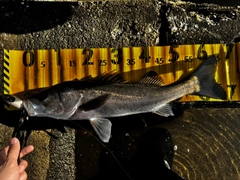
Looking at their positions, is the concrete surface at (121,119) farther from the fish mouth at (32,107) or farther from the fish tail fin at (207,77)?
the fish mouth at (32,107)

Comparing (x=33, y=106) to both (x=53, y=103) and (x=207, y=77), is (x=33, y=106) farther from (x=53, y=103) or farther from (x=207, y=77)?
(x=207, y=77)

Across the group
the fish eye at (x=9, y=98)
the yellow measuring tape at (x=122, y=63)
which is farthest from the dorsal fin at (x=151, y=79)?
the fish eye at (x=9, y=98)

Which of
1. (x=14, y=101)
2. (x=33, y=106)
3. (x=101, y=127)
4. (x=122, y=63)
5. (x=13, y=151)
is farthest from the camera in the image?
(x=122, y=63)

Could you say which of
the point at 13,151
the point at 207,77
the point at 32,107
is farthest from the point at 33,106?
the point at 207,77

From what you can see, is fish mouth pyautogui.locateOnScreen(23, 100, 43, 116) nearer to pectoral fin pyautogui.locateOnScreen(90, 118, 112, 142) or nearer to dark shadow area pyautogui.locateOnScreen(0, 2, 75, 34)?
pectoral fin pyautogui.locateOnScreen(90, 118, 112, 142)

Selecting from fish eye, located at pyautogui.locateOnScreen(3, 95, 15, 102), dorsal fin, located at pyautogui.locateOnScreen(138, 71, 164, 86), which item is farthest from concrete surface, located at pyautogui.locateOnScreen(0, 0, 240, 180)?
dorsal fin, located at pyautogui.locateOnScreen(138, 71, 164, 86)

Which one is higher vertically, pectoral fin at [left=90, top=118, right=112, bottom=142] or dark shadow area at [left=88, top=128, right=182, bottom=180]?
pectoral fin at [left=90, top=118, right=112, bottom=142]

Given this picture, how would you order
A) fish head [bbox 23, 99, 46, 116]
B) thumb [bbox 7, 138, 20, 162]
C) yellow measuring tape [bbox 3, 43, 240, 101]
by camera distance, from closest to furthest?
thumb [bbox 7, 138, 20, 162], fish head [bbox 23, 99, 46, 116], yellow measuring tape [bbox 3, 43, 240, 101]

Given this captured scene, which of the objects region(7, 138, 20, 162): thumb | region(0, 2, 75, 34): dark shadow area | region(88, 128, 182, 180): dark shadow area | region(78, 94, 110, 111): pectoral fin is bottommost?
region(88, 128, 182, 180): dark shadow area
